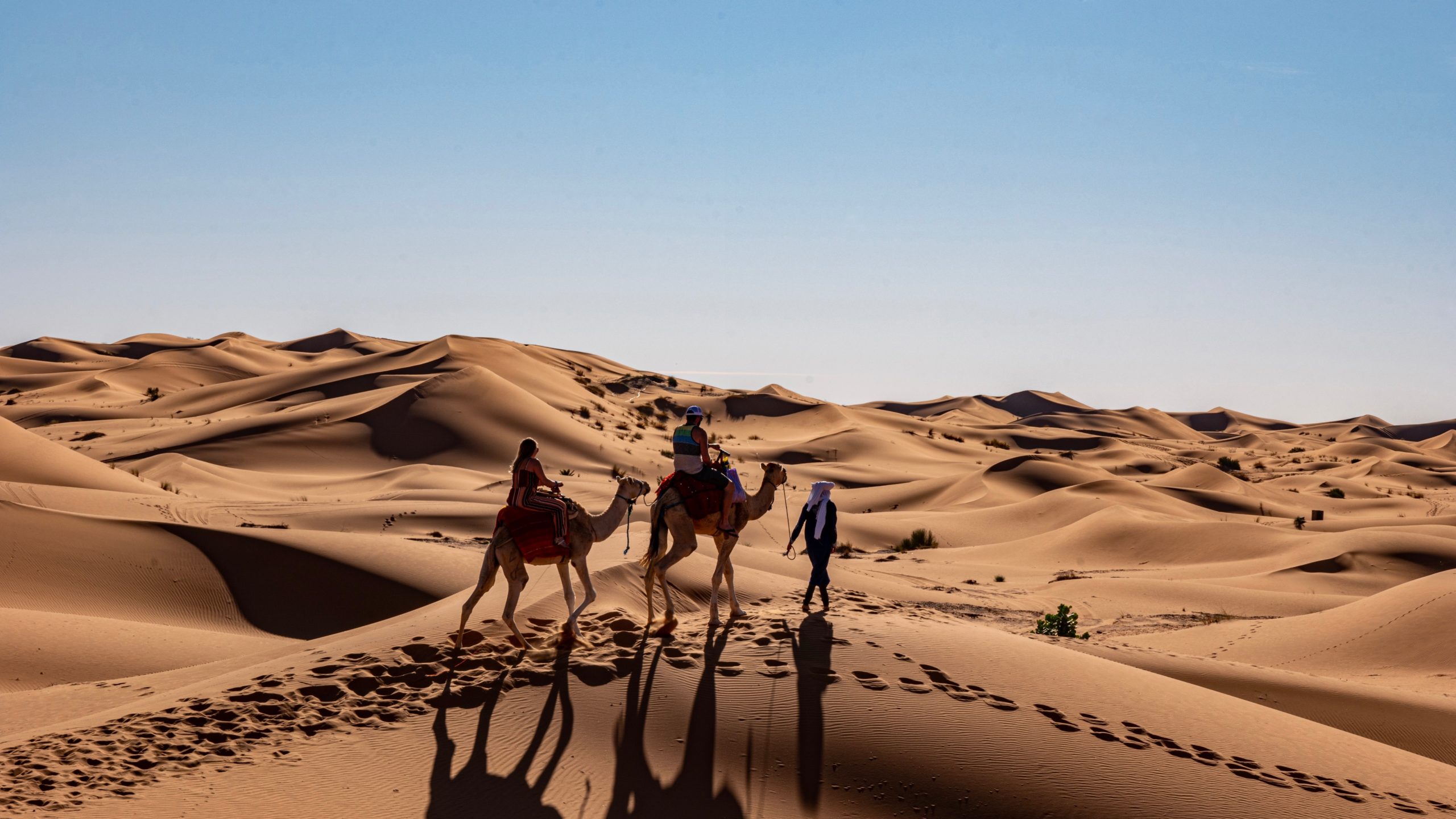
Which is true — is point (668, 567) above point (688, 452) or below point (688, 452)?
below

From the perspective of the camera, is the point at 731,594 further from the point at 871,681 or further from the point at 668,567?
the point at 871,681

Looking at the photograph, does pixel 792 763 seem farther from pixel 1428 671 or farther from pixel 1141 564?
pixel 1141 564

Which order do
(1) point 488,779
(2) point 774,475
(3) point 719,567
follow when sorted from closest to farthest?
(1) point 488,779 < (3) point 719,567 < (2) point 774,475

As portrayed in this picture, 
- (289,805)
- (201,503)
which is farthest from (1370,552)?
(201,503)

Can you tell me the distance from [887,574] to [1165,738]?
13327 millimetres

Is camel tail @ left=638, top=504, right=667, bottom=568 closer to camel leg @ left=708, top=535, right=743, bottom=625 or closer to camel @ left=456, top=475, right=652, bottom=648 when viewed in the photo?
camel @ left=456, top=475, right=652, bottom=648

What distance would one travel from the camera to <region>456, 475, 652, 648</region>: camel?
8867 mm

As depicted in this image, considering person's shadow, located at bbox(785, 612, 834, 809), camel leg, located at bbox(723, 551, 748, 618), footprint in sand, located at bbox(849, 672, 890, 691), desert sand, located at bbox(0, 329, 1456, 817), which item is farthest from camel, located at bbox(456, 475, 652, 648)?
footprint in sand, located at bbox(849, 672, 890, 691)

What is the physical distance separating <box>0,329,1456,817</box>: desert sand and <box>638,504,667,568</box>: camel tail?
0.82 m

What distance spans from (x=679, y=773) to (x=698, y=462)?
3.33 metres

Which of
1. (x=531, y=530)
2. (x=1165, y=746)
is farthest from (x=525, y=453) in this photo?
(x=1165, y=746)

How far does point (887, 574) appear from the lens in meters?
21.4

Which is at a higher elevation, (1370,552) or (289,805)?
(1370,552)

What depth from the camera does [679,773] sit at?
7.23 m
